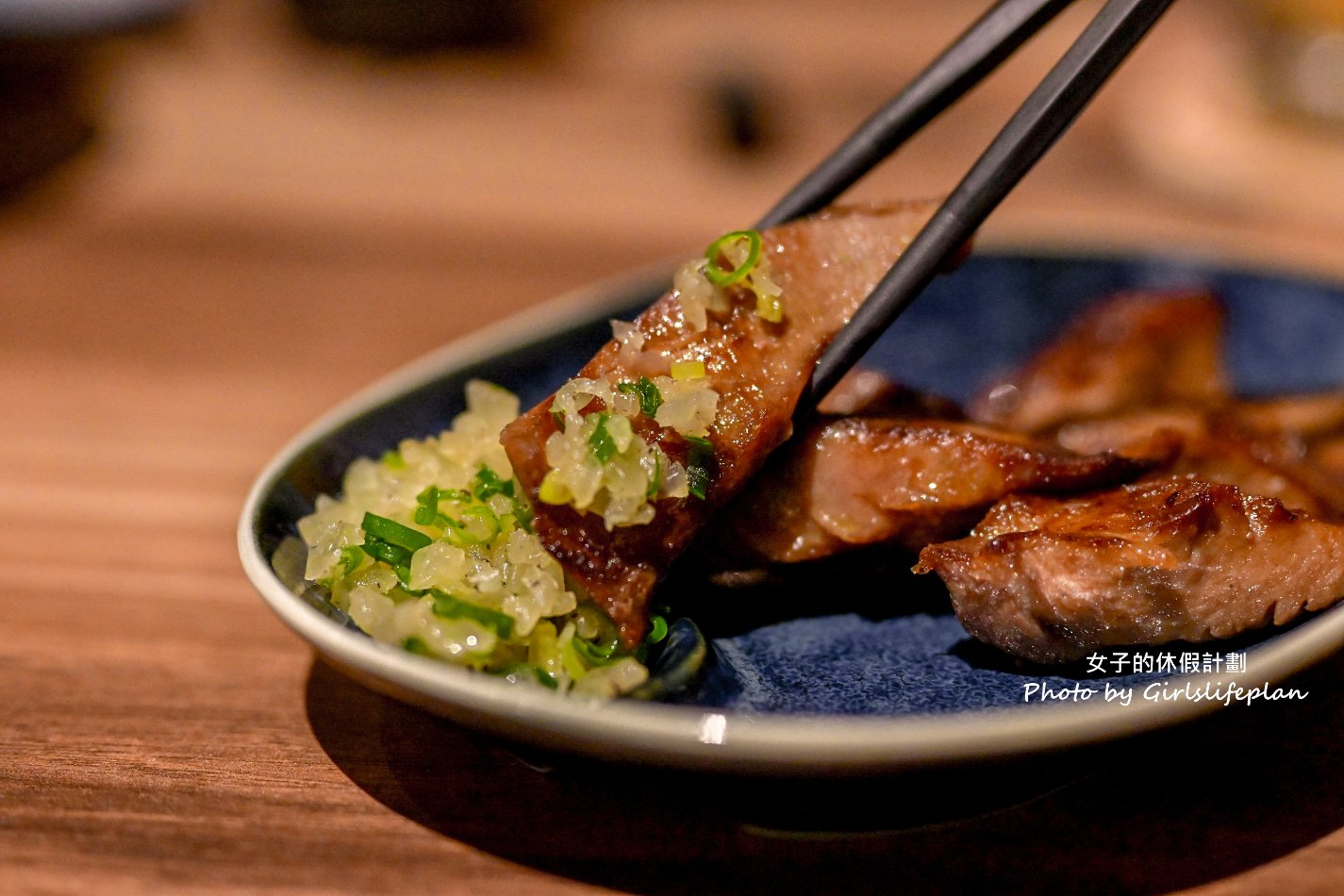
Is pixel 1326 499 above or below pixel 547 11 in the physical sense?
below

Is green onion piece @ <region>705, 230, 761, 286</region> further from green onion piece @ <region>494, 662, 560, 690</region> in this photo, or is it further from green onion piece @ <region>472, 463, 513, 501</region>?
green onion piece @ <region>494, 662, 560, 690</region>

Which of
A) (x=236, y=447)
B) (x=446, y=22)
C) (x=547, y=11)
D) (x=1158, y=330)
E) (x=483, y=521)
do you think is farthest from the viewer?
(x=547, y=11)

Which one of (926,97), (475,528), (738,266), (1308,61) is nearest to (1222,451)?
(926,97)

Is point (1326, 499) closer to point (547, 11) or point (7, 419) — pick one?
point (7, 419)

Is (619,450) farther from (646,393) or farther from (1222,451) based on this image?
(1222,451)

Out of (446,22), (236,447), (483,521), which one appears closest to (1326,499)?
(483,521)

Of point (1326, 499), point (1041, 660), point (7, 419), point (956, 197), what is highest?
point (956, 197)
